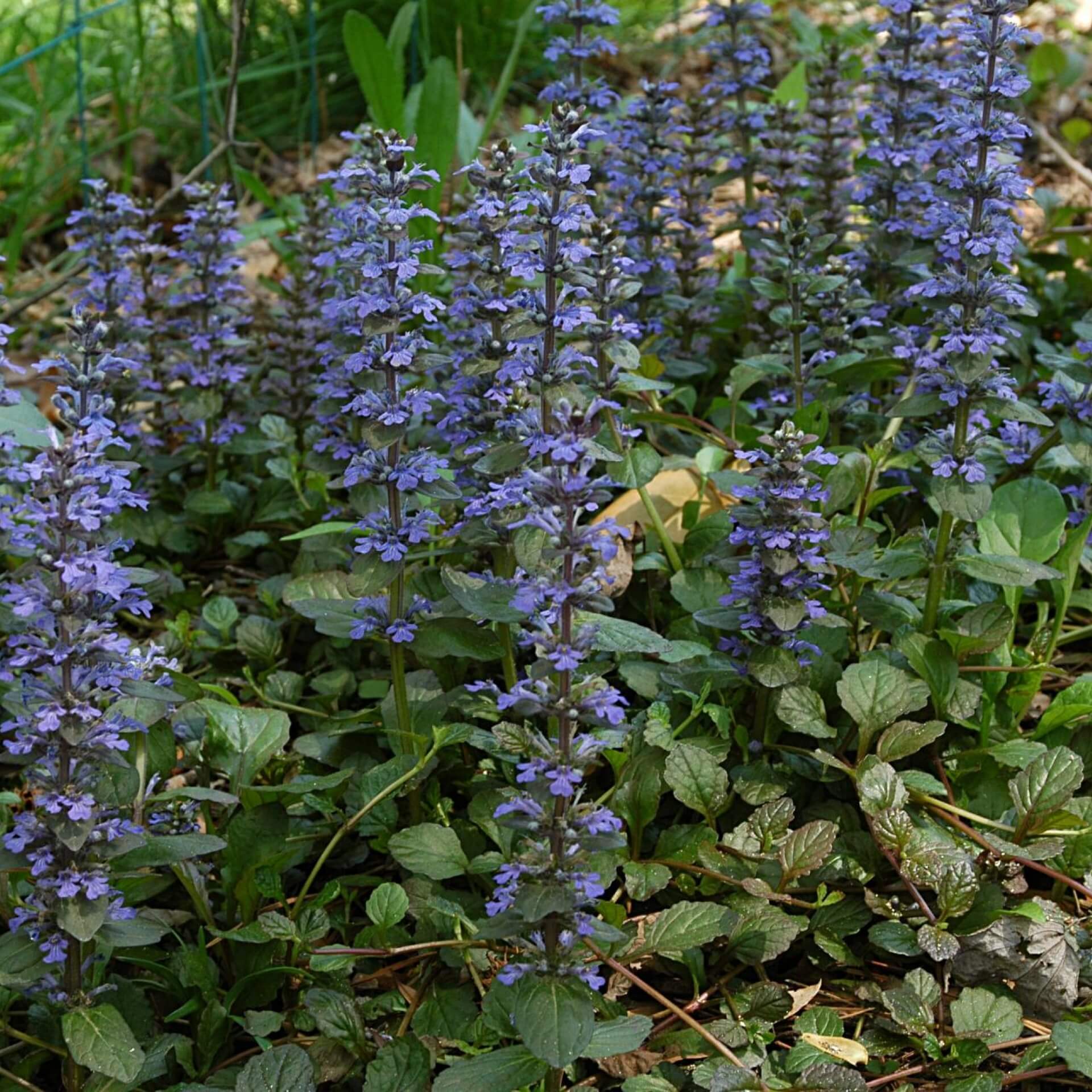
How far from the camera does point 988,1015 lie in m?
2.83

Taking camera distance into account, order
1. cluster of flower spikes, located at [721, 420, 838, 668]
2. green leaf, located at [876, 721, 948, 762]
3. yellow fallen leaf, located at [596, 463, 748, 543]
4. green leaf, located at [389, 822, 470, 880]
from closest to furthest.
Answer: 1. green leaf, located at [389, 822, 470, 880]
2. cluster of flower spikes, located at [721, 420, 838, 668]
3. green leaf, located at [876, 721, 948, 762]
4. yellow fallen leaf, located at [596, 463, 748, 543]

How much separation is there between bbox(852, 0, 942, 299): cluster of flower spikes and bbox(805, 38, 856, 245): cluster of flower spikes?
0.79 ft

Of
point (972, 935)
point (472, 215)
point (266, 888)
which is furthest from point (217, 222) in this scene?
point (972, 935)

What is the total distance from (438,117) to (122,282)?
1.66 metres

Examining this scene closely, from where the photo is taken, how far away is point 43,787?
262 cm

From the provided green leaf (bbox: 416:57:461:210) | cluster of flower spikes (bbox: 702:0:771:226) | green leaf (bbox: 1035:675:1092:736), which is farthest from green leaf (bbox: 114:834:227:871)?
green leaf (bbox: 416:57:461:210)

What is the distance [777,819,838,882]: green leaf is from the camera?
116 inches

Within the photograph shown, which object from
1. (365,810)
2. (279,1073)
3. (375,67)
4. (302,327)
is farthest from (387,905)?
(375,67)

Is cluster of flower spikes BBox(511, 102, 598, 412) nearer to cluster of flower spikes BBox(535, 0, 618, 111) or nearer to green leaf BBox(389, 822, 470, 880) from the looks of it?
green leaf BBox(389, 822, 470, 880)

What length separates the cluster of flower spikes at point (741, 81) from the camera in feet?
15.8

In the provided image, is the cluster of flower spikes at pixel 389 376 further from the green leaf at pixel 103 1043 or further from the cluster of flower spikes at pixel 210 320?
the cluster of flower spikes at pixel 210 320

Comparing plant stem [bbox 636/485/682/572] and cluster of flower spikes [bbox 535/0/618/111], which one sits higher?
cluster of flower spikes [bbox 535/0/618/111]

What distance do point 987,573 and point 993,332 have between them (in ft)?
1.92

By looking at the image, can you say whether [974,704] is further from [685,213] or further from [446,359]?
[685,213]
